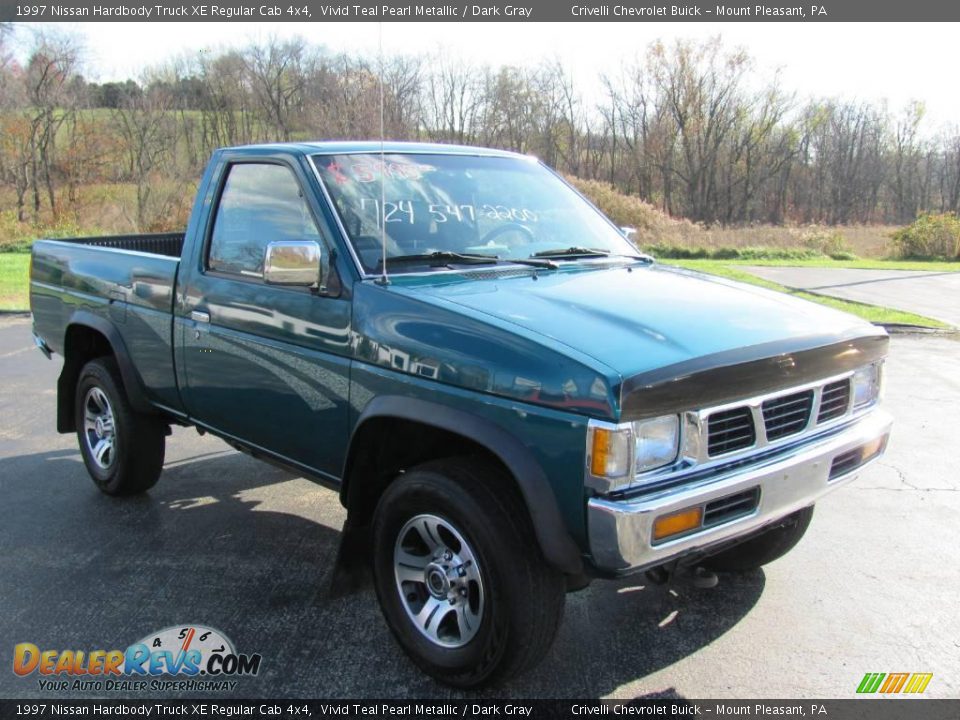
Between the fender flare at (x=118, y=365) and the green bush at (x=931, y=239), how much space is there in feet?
94.9

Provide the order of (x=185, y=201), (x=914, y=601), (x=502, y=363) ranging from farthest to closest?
(x=185, y=201)
(x=914, y=601)
(x=502, y=363)

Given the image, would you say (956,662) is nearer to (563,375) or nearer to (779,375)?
(779,375)

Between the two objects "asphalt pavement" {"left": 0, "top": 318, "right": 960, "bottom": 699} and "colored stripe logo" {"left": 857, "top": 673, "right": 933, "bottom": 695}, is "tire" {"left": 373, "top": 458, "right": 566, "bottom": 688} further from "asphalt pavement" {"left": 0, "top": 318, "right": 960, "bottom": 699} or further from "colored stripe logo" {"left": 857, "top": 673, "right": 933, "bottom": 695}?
"colored stripe logo" {"left": 857, "top": 673, "right": 933, "bottom": 695}

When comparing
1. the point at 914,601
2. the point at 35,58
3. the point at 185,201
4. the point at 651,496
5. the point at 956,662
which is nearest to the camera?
the point at 651,496

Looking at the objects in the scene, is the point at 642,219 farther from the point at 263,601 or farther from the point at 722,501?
the point at 722,501

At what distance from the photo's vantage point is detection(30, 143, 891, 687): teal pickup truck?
8.03 ft

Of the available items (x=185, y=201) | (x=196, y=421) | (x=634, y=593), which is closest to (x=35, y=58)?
(x=185, y=201)

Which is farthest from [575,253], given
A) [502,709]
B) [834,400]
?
[502,709]

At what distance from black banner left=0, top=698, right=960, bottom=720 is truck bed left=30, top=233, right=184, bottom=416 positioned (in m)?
1.82

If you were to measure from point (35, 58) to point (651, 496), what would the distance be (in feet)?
117

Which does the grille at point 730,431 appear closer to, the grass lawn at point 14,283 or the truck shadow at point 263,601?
the truck shadow at point 263,601

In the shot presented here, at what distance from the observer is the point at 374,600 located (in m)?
3.63

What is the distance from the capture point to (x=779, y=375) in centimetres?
271

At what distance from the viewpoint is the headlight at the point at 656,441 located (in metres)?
2.40
